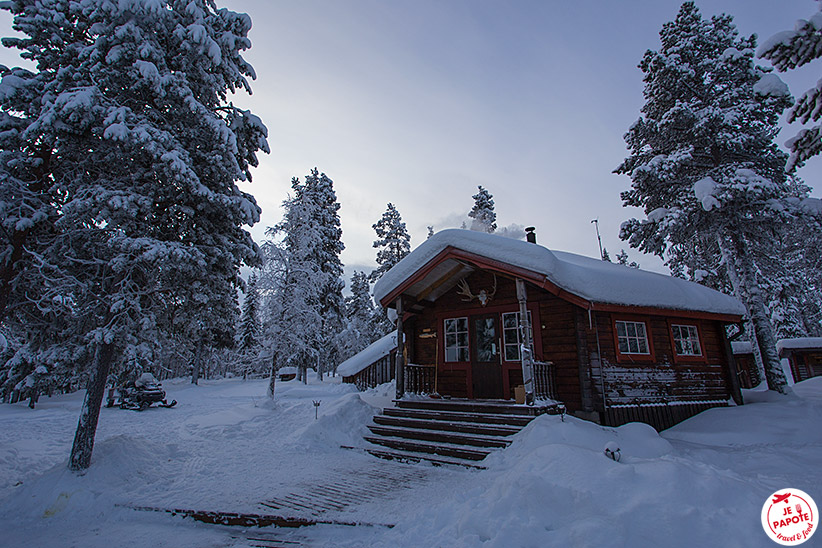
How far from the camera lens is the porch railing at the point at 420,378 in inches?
425

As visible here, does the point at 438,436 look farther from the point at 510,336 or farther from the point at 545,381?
the point at 510,336

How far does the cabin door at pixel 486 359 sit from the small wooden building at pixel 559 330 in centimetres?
3

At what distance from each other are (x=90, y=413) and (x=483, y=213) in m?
24.4

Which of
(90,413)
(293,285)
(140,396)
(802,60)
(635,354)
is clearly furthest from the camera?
(293,285)

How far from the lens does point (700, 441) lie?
847 centimetres

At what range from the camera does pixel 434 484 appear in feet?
19.7

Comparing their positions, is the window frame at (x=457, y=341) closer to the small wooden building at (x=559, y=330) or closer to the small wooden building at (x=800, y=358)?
the small wooden building at (x=559, y=330)

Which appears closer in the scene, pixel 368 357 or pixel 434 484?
pixel 434 484

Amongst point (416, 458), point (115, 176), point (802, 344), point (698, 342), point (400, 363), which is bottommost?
point (416, 458)

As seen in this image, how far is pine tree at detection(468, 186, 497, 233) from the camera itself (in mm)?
26797

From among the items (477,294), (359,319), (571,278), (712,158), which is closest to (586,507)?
(571,278)

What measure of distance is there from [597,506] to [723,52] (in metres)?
17.4

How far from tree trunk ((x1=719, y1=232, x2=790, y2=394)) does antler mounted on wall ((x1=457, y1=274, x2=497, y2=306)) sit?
899 centimetres

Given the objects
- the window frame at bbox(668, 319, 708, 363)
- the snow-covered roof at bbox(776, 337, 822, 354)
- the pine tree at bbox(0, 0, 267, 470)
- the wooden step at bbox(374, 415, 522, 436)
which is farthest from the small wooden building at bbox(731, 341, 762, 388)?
the pine tree at bbox(0, 0, 267, 470)
